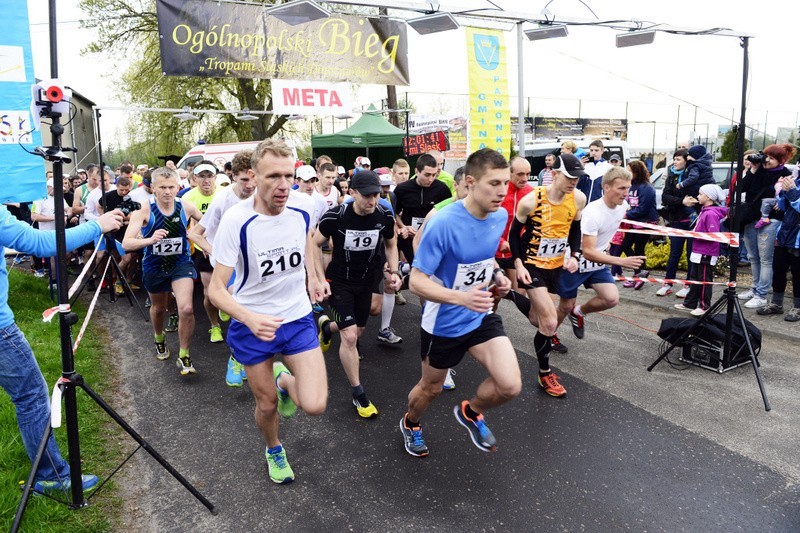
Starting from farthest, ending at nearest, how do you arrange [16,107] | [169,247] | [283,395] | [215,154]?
[215,154], [169,247], [16,107], [283,395]

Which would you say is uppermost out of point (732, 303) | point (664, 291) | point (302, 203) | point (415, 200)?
point (302, 203)

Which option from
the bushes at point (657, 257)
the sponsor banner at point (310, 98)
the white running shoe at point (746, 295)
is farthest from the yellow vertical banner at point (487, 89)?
the white running shoe at point (746, 295)

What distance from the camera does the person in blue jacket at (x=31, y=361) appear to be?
2783 millimetres

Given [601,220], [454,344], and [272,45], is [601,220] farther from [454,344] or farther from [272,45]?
[272,45]

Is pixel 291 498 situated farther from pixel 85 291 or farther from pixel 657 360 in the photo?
pixel 85 291

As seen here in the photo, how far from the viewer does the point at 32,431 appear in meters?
3.13

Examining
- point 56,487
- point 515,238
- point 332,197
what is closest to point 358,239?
point 515,238

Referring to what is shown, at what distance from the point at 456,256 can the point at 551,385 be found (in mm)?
2089

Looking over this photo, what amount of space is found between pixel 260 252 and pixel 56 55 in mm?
1420

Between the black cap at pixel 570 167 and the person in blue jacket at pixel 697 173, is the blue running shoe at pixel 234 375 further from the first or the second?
the person in blue jacket at pixel 697 173

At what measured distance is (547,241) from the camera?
16.8ft

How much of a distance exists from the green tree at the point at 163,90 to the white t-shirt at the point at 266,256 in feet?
75.0

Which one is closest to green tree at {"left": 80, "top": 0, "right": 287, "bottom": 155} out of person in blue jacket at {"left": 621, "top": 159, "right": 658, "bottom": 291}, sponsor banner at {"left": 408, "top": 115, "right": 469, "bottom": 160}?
sponsor banner at {"left": 408, "top": 115, "right": 469, "bottom": 160}

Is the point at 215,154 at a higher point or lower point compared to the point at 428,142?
lower
